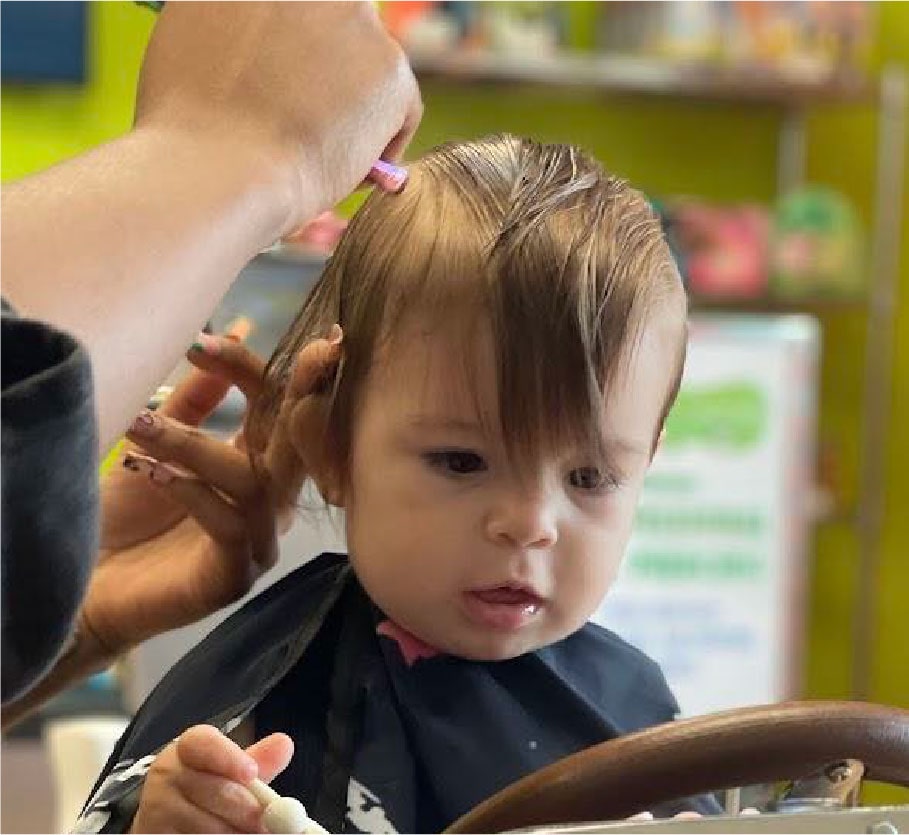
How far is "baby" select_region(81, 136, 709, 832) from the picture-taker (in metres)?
0.87

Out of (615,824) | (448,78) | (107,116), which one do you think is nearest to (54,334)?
(615,824)

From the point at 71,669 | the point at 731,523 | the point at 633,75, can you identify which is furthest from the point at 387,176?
the point at 633,75

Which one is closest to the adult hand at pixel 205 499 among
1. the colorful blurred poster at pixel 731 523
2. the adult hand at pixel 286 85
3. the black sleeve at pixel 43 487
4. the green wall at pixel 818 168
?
the adult hand at pixel 286 85

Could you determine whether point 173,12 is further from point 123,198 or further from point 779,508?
point 779,508

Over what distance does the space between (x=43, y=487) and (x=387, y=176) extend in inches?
12.8

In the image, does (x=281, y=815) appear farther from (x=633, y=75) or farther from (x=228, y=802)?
(x=633, y=75)

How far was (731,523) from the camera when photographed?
291cm

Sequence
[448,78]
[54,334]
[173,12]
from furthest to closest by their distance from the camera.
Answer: [448,78] → [173,12] → [54,334]

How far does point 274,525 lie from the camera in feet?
3.12

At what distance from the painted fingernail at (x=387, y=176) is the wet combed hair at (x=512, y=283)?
0.13ft

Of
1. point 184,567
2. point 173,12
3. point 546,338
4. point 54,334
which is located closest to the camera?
point 54,334

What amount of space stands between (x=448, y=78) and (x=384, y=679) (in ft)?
7.80

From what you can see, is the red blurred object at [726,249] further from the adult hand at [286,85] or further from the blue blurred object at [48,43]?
the adult hand at [286,85]

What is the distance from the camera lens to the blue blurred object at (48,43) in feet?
9.70
